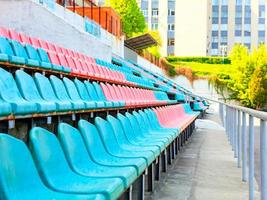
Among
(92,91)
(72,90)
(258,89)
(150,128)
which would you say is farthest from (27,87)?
(258,89)

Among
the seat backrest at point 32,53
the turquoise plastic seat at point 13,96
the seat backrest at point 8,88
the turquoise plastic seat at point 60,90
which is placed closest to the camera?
the turquoise plastic seat at point 13,96

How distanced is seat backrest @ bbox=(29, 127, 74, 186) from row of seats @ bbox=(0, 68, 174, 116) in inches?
5.8

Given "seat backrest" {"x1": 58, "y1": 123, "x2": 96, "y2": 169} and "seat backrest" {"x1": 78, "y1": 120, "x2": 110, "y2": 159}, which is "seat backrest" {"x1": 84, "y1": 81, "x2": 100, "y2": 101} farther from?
"seat backrest" {"x1": 58, "y1": 123, "x2": 96, "y2": 169}

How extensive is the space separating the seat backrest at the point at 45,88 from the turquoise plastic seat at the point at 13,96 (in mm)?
319

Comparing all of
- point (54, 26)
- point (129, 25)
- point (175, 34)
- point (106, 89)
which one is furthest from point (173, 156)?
point (175, 34)

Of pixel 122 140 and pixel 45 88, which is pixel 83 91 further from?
pixel 45 88

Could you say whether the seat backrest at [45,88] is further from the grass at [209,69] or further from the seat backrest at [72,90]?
the grass at [209,69]

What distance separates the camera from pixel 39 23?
695cm

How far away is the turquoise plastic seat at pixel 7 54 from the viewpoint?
3.04m

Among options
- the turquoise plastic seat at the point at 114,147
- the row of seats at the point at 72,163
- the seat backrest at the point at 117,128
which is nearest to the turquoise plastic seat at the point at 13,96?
the row of seats at the point at 72,163

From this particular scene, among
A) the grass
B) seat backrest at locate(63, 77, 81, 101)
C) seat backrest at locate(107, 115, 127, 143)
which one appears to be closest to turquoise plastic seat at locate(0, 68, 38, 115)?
seat backrest at locate(107, 115, 127, 143)

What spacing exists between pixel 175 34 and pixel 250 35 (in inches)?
473

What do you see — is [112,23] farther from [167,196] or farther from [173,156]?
[167,196]

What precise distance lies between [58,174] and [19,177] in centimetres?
38
